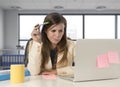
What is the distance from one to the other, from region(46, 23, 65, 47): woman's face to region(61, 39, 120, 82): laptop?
1.96 feet

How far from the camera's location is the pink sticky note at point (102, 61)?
131 centimetres

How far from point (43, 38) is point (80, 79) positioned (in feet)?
2.63

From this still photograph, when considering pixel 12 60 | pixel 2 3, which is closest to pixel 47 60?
pixel 12 60

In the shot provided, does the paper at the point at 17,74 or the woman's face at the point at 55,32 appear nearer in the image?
the paper at the point at 17,74

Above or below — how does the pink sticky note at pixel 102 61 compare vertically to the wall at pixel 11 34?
below

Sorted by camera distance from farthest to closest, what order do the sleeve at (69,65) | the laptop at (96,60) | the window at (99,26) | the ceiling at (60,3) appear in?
the window at (99,26) < the ceiling at (60,3) < the sleeve at (69,65) < the laptop at (96,60)

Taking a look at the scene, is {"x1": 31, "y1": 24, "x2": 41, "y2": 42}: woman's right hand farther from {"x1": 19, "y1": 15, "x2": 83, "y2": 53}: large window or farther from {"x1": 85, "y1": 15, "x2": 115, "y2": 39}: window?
{"x1": 85, "y1": 15, "x2": 115, "y2": 39}: window

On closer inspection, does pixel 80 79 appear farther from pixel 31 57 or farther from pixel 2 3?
pixel 2 3

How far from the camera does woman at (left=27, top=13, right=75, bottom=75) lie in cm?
183

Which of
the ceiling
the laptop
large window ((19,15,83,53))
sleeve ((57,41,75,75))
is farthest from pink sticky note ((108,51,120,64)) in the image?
large window ((19,15,83,53))

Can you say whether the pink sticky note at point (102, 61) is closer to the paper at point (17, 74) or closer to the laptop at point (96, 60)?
the laptop at point (96, 60)

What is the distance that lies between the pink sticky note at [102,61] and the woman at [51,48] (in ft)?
1.63

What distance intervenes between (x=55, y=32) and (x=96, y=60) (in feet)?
2.20

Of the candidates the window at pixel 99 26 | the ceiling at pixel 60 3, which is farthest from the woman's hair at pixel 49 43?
the window at pixel 99 26
